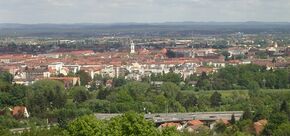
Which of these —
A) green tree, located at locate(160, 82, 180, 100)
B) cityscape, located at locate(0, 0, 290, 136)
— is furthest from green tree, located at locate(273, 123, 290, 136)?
green tree, located at locate(160, 82, 180, 100)

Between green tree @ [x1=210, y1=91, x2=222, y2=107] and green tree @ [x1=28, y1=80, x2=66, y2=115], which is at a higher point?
green tree @ [x1=28, y1=80, x2=66, y2=115]

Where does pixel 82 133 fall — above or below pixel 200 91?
above

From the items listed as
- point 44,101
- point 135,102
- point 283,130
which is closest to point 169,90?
point 135,102

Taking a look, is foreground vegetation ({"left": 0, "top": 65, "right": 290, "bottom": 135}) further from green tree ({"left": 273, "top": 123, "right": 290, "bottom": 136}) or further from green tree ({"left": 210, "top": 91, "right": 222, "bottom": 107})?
green tree ({"left": 273, "top": 123, "right": 290, "bottom": 136})

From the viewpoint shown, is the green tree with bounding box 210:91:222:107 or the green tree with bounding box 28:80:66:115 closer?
the green tree with bounding box 28:80:66:115

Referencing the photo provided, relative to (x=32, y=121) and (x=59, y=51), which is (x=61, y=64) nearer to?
(x=59, y=51)

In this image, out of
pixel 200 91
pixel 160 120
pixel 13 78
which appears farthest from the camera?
pixel 13 78

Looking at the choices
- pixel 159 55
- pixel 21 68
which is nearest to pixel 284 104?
pixel 21 68

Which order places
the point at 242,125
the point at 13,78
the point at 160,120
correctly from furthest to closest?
the point at 13,78 → the point at 160,120 → the point at 242,125

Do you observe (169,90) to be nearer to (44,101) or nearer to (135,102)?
(135,102)

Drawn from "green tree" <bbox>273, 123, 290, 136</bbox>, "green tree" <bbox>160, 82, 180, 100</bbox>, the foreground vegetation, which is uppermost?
"green tree" <bbox>273, 123, 290, 136</bbox>

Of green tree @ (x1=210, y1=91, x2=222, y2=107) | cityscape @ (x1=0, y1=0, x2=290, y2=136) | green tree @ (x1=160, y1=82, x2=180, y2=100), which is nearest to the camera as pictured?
cityscape @ (x1=0, y1=0, x2=290, y2=136)
